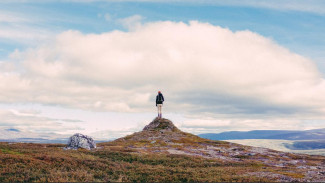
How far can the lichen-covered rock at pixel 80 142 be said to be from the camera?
49.9 metres

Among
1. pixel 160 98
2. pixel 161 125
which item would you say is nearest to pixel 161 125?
pixel 161 125

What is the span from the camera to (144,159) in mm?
37969

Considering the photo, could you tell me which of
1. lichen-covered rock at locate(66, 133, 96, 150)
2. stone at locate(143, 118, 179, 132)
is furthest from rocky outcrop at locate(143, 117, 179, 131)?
lichen-covered rock at locate(66, 133, 96, 150)

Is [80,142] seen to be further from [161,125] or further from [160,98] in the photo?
[161,125]

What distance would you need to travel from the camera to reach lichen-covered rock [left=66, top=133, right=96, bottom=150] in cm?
4991

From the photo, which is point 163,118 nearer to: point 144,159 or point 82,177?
point 144,159

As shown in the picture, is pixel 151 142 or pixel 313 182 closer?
pixel 313 182

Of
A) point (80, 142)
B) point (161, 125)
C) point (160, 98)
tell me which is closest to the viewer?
point (80, 142)

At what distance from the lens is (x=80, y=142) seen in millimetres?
50406

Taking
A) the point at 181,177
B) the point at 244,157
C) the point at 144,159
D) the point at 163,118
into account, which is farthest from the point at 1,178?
the point at 163,118

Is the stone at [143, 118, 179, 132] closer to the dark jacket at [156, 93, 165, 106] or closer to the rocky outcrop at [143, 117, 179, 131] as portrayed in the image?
the rocky outcrop at [143, 117, 179, 131]

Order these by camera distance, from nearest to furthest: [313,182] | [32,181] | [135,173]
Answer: [32,181] < [313,182] < [135,173]

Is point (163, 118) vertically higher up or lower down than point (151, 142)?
higher up

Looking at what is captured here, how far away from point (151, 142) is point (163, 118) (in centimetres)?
2212
